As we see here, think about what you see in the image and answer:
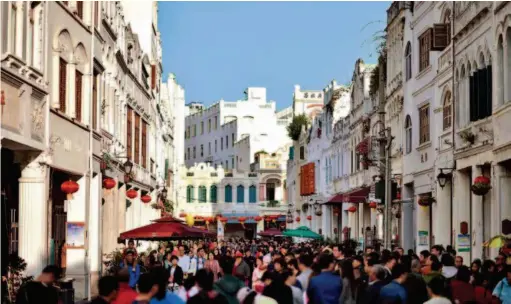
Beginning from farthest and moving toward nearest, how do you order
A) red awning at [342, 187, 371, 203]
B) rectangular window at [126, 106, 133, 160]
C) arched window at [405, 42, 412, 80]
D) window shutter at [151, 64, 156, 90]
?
window shutter at [151, 64, 156, 90], red awning at [342, 187, 371, 203], rectangular window at [126, 106, 133, 160], arched window at [405, 42, 412, 80]

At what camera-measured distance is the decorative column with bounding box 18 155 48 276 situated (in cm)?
2545

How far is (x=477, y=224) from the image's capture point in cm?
2995

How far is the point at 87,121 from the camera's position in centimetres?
3203

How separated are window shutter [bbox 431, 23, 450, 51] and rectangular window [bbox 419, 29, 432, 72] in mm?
1575

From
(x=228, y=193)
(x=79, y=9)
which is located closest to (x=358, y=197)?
(x=79, y=9)

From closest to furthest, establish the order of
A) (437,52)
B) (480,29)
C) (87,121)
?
(480,29)
(87,121)
(437,52)

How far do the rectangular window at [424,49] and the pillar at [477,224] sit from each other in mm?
8029

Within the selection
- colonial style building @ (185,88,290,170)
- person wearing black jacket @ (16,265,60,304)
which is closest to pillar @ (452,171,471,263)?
person wearing black jacket @ (16,265,60,304)

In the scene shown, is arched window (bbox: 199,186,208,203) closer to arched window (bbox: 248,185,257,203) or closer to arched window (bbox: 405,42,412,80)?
arched window (bbox: 248,185,257,203)

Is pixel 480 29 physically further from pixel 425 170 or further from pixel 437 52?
pixel 425 170

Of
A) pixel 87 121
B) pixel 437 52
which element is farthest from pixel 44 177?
pixel 437 52

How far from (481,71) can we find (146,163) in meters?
27.5

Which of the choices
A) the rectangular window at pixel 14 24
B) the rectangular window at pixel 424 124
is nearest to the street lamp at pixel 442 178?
the rectangular window at pixel 424 124

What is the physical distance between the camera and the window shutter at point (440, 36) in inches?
1362
